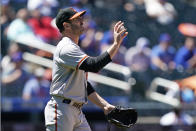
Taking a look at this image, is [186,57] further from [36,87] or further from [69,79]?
[69,79]

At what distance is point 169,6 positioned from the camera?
36.2 feet

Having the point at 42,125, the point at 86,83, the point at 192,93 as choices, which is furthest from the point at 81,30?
the point at 192,93

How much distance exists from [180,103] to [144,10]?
2.47 metres

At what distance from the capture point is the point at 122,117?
4.43 m

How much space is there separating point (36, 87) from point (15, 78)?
47 cm

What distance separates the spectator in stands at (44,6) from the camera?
34.1 ft

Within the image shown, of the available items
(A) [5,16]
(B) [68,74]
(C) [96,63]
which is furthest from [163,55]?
(C) [96,63]

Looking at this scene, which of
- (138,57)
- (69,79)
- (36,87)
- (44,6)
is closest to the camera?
(69,79)

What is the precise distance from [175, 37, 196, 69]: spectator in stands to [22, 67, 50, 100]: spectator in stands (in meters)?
2.67

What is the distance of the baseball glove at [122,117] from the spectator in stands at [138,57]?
17.2ft

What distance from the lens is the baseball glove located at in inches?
172

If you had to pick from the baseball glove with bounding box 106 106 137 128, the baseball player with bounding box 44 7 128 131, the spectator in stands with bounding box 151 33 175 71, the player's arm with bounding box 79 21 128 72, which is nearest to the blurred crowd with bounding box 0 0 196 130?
the spectator in stands with bounding box 151 33 175 71

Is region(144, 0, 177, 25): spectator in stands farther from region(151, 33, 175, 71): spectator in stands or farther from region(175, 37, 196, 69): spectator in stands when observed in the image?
region(175, 37, 196, 69): spectator in stands

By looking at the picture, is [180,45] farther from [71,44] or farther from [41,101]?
[71,44]
